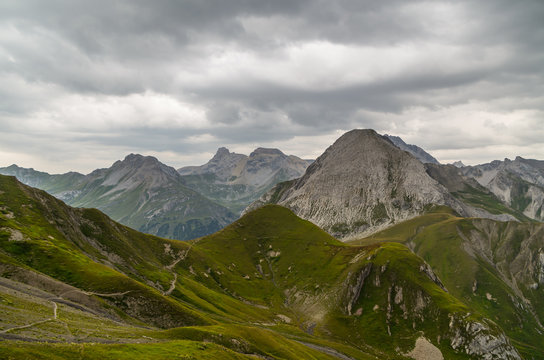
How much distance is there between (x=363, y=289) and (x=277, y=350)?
102 meters

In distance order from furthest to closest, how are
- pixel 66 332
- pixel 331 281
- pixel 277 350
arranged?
pixel 331 281, pixel 277 350, pixel 66 332

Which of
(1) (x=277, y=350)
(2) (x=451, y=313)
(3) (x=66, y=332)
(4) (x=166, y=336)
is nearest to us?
(3) (x=66, y=332)

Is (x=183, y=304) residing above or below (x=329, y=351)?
above

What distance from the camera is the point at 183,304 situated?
11594 centimetres

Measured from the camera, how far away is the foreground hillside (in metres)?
55.2

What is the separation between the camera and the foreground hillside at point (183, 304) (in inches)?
2174

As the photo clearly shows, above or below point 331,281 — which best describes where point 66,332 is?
above

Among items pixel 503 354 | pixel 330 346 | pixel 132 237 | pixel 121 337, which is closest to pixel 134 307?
pixel 121 337

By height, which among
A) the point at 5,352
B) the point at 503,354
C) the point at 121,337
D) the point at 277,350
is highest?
the point at 5,352

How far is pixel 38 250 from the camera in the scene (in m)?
91.5

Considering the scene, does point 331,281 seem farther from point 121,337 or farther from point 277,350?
point 121,337

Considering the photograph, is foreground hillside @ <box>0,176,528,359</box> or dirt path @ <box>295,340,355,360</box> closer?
foreground hillside @ <box>0,176,528,359</box>

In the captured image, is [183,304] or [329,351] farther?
[329,351]

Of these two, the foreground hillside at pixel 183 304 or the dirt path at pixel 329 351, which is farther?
the dirt path at pixel 329 351
